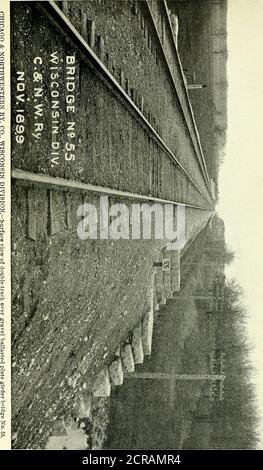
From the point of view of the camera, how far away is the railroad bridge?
4.43m

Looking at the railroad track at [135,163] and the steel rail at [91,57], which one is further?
the railroad track at [135,163]

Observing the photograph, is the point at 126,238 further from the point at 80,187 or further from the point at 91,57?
the point at 91,57

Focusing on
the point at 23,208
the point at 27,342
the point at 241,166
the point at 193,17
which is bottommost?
the point at 27,342

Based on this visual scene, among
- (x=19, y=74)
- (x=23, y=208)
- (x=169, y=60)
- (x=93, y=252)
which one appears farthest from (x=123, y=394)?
(x=169, y=60)

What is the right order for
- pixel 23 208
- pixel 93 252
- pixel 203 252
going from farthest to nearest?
pixel 203 252 < pixel 93 252 < pixel 23 208

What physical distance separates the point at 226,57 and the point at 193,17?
530mm

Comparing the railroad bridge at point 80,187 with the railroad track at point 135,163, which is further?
the railroad track at point 135,163

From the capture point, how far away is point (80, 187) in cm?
484

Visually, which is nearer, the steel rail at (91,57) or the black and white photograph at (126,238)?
the steel rail at (91,57)

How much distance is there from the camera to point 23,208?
4230 millimetres

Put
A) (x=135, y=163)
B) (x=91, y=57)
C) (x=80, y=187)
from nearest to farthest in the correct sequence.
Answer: (x=80, y=187), (x=91, y=57), (x=135, y=163)

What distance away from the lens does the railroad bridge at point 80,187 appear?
14.5 feet

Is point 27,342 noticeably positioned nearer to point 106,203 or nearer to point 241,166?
point 106,203

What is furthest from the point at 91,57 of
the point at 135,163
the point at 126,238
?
the point at 126,238
